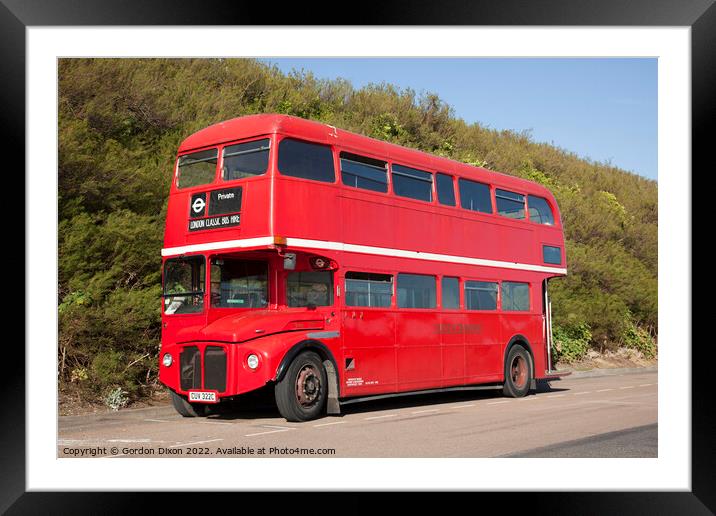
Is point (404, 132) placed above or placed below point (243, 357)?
above

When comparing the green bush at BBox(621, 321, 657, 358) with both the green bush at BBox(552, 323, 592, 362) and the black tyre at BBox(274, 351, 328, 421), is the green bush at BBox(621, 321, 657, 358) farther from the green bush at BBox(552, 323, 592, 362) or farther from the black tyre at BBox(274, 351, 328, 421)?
the black tyre at BBox(274, 351, 328, 421)

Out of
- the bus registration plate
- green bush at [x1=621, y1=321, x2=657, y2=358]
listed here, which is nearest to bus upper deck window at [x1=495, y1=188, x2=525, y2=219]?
the bus registration plate

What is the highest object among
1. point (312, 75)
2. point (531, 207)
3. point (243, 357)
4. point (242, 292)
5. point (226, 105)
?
point (312, 75)

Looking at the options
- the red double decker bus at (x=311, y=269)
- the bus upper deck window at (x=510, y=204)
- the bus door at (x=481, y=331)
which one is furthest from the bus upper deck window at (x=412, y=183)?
the bus upper deck window at (x=510, y=204)

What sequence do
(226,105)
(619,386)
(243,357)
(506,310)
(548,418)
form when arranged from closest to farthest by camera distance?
1. (243,357)
2. (548,418)
3. (506,310)
4. (619,386)
5. (226,105)

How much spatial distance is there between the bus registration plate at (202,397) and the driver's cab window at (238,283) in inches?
51.8

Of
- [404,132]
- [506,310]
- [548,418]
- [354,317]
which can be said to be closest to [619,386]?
[506,310]

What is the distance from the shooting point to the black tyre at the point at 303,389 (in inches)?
431

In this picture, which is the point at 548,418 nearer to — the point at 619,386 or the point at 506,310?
the point at 506,310

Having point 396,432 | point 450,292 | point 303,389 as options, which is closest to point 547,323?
point 450,292

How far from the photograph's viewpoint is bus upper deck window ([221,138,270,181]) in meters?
11.4

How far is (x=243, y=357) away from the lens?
10.8 m

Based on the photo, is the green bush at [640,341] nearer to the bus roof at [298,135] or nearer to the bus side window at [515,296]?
the bus side window at [515,296]

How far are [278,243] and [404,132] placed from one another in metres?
19.3
